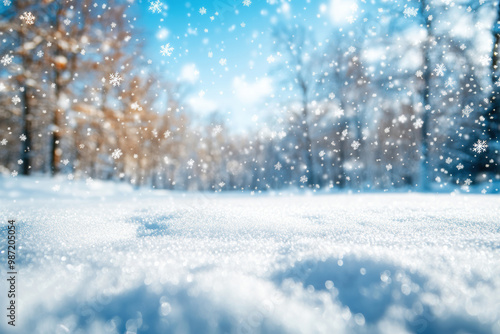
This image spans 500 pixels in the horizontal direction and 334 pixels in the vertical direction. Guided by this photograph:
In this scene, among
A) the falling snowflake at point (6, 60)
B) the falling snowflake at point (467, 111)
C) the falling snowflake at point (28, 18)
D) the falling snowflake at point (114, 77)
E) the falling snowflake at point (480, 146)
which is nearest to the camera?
the falling snowflake at point (28, 18)

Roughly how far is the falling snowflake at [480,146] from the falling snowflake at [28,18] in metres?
13.1

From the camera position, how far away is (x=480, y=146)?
720 cm

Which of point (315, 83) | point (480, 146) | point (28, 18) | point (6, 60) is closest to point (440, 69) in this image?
point (480, 146)

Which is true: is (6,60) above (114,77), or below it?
above

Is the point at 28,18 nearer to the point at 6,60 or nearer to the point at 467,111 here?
the point at 6,60

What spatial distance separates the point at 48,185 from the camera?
4.19 metres

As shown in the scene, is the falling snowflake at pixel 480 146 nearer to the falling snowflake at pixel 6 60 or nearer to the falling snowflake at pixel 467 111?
the falling snowflake at pixel 467 111

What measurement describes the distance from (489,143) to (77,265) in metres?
10.3

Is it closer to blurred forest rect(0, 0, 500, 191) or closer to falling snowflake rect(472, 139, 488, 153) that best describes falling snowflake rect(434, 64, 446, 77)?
blurred forest rect(0, 0, 500, 191)

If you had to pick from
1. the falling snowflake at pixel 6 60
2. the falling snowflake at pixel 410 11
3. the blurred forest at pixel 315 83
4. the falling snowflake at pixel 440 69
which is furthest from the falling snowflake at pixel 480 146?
the falling snowflake at pixel 6 60

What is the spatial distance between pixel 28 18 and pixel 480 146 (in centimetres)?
1322

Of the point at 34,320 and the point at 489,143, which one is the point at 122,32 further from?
the point at 489,143

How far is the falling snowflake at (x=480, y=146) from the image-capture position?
7126 millimetres

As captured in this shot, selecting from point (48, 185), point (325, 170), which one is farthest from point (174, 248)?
point (325, 170)
